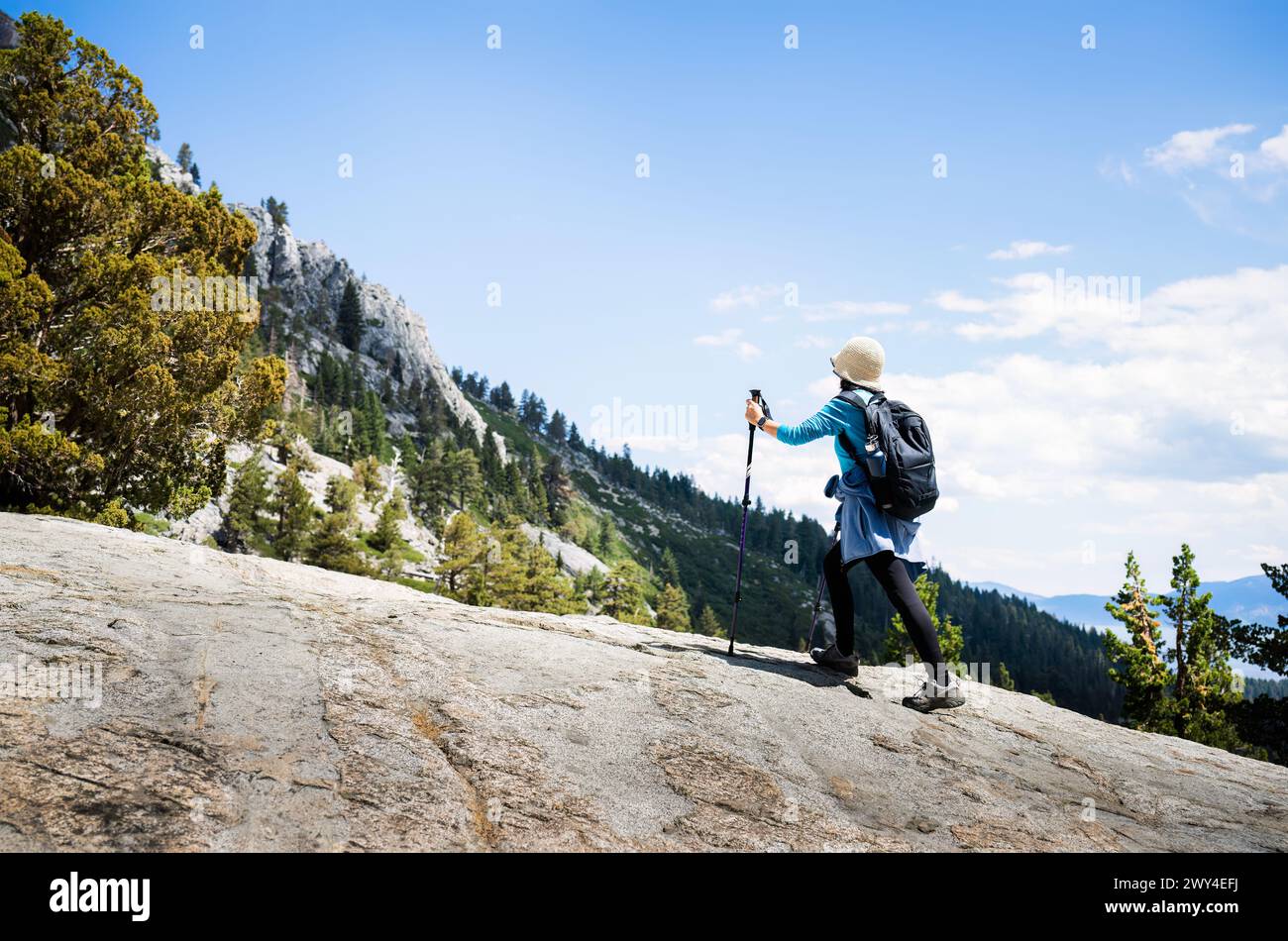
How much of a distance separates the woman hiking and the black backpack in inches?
6.8

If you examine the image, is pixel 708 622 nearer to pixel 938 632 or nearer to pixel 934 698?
pixel 938 632

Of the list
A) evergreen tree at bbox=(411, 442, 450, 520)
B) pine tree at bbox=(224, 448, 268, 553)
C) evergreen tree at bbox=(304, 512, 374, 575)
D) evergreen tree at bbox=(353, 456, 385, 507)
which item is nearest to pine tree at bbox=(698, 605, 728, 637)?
evergreen tree at bbox=(411, 442, 450, 520)

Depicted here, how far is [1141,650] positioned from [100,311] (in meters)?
40.3

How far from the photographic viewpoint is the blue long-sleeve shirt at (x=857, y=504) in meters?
7.33

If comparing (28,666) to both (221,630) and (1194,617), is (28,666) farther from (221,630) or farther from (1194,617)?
(1194,617)

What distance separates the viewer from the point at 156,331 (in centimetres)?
1889

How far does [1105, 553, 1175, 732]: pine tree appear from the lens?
30625mm

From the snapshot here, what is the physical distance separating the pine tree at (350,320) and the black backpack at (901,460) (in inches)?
7689

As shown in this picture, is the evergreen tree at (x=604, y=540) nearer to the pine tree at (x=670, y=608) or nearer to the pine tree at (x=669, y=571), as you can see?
the pine tree at (x=669, y=571)

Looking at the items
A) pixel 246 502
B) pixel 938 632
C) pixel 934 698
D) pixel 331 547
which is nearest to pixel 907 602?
pixel 934 698

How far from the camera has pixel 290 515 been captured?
61281mm

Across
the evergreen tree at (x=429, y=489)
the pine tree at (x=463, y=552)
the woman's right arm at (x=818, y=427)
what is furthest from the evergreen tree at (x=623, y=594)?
the evergreen tree at (x=429, y=489)

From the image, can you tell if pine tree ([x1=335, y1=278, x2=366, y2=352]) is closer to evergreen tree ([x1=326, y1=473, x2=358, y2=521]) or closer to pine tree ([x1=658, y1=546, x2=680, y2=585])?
pine tree ([x1=658, y1=546, x2=680, y2=585])
